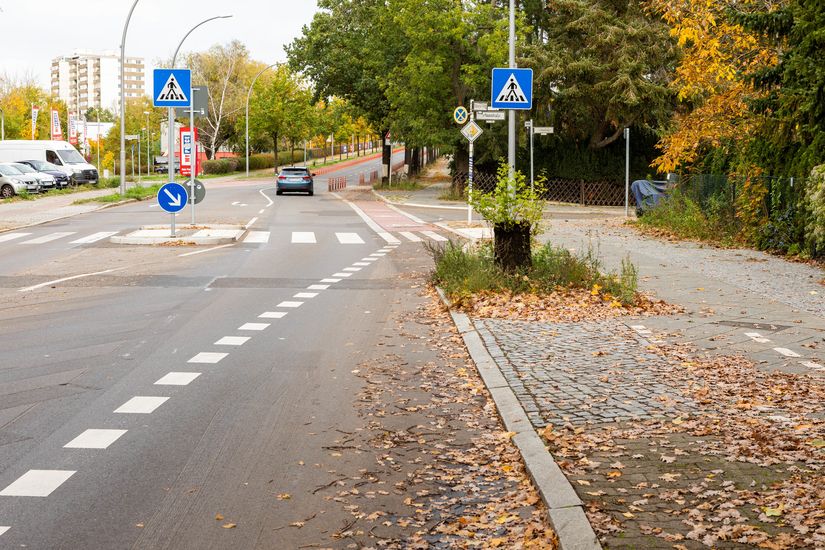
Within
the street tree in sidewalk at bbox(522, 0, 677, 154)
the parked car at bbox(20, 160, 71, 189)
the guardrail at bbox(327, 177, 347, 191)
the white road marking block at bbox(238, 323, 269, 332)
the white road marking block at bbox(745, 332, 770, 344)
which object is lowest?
the white road marking block at bbox(238, 323, 269, 332)

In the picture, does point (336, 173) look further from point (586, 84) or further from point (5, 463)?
point (5, 463)

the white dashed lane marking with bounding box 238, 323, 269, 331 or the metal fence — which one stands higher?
the metal fence

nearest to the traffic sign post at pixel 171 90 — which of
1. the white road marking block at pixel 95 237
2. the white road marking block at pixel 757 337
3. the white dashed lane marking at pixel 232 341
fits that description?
the white road marking block at pixel 95 237

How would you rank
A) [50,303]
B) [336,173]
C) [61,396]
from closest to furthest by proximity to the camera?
[61,396] → [50,303] → [336,173]

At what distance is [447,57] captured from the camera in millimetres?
46656

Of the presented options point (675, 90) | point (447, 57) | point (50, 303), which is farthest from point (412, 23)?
point (50, 303)

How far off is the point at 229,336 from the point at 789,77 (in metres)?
12.2

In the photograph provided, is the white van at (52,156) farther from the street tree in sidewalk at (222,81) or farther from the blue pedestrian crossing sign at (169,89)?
the street tree in sidewalk at (222,81)

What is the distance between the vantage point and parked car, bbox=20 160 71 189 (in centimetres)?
5243

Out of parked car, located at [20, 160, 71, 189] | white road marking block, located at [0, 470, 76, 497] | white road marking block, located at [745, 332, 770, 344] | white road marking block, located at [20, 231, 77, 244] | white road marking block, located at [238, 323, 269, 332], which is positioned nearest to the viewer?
white road marking block, located at [0, 470, 76, 497]

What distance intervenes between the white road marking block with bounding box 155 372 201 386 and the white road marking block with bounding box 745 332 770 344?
5.31m

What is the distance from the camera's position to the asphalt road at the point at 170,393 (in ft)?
16.7

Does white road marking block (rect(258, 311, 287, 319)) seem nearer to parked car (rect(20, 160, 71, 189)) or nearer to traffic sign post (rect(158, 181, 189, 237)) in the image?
traffic sign post (rect(158, 181, 189, 237))

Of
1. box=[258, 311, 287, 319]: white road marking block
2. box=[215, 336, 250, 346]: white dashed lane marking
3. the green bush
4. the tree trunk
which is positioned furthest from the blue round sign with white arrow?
box=[215, 336, 250, 346]: white dashed lane marking
